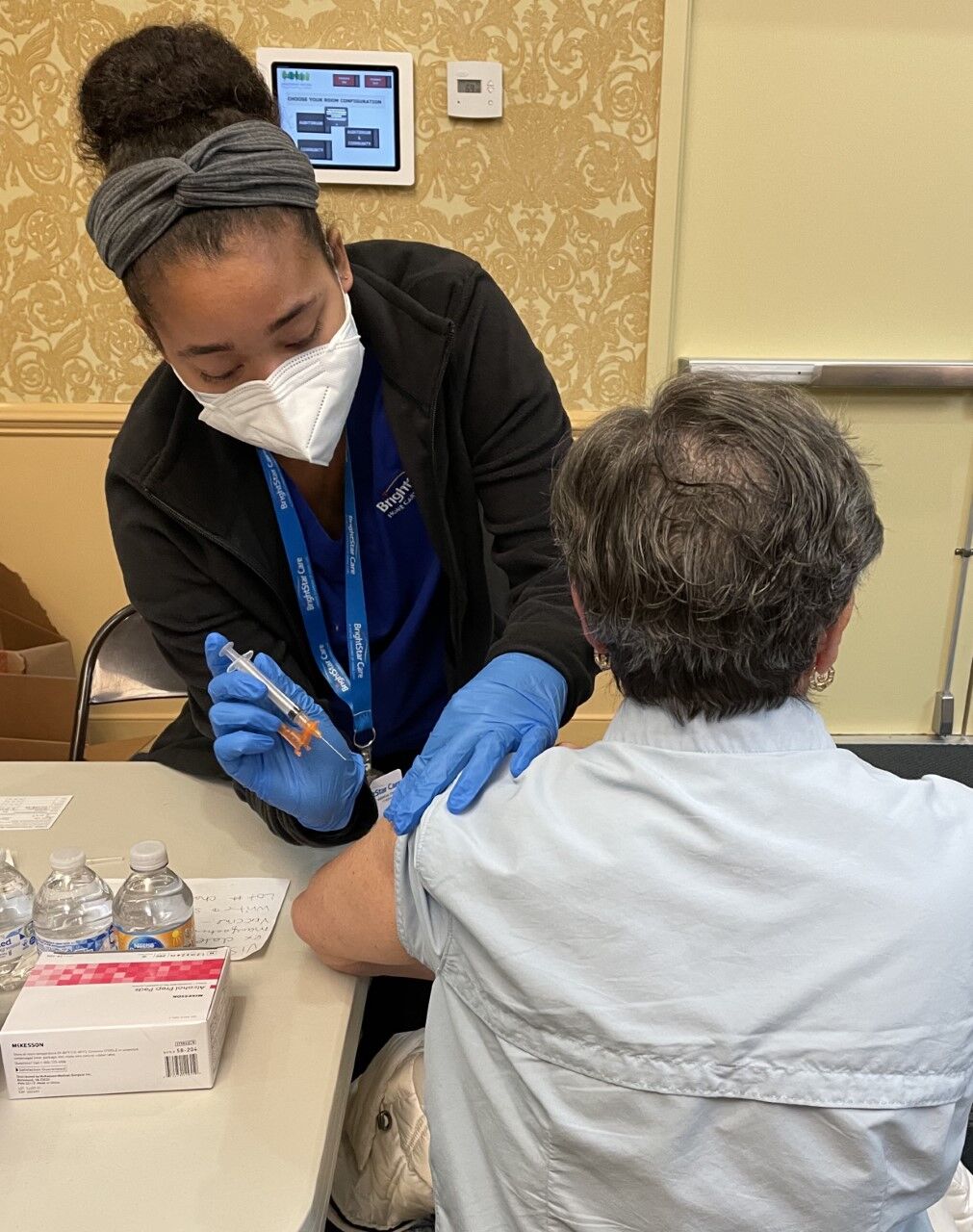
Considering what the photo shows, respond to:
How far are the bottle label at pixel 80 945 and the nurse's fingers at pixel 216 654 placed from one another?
29cm

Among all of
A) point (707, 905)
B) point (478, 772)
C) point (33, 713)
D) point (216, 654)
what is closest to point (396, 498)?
point (216, 654)

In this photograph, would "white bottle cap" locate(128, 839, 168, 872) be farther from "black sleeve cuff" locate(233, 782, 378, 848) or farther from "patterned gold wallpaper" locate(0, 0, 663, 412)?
"patterned gold wallpaper" locate(0, 0, 663, 412)

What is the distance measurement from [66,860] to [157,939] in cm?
11

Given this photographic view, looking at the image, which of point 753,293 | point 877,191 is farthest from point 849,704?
point 877,191

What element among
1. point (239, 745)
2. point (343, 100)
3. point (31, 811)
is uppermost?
point (343, 100)

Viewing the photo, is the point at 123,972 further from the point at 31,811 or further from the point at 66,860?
the point at 31,811

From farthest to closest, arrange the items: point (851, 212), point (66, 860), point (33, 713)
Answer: point (851, 212) < point (33, 713) < point (66, 860)

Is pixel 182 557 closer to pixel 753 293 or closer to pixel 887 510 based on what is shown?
pixel 753 293

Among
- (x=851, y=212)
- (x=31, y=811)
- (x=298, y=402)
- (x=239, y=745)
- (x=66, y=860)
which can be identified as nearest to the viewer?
(x=66, y=860)

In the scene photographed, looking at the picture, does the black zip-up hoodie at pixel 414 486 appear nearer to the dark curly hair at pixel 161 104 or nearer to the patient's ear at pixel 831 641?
the dark curly hair at pixel 161 104

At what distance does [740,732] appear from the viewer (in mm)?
702

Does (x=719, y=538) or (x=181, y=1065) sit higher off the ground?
(x=719, y=538)

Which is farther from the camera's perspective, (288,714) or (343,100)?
(343,100)

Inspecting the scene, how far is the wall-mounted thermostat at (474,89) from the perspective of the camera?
253cm
